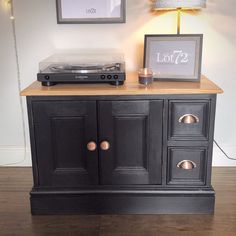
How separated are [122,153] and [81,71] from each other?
1.69ft

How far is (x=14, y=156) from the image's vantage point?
2.71 m

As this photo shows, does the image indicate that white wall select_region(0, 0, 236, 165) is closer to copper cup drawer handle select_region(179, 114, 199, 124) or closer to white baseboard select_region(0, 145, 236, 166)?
white baseboard select_region(0, 145, 236, 166)

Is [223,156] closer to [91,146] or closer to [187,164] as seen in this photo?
[187,164]

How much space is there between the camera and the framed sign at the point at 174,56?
6.67 ft

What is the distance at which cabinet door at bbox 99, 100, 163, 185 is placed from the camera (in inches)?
76.2

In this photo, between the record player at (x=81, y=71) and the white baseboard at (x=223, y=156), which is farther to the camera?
the white baseboard at (x=223, y=156)

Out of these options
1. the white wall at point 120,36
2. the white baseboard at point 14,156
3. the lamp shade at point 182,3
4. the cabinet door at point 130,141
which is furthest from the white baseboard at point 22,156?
the lamp shade at point 182,3

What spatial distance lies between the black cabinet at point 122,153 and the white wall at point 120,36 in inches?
26.5

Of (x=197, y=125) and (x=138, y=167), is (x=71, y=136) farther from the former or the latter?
(x=197, y=125)

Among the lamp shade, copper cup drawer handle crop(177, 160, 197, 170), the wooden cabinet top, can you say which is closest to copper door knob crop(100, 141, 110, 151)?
the wooden cabinet top

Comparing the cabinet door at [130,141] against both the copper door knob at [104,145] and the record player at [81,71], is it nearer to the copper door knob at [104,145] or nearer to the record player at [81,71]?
the copper door knob at [104,145]

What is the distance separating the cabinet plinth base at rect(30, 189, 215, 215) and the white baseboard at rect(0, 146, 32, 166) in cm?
70

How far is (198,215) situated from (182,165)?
0.31 m

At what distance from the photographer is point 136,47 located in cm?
248
